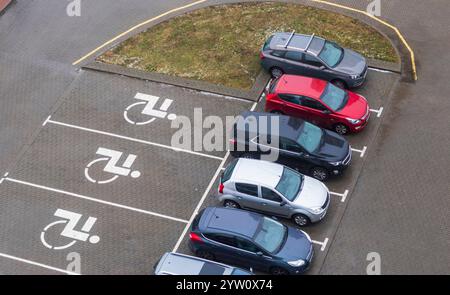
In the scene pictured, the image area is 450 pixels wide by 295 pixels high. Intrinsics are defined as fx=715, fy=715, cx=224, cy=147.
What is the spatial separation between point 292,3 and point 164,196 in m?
12.8

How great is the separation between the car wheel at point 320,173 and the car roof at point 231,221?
3.35 m

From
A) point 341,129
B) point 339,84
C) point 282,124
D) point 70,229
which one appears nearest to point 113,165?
point 70,229

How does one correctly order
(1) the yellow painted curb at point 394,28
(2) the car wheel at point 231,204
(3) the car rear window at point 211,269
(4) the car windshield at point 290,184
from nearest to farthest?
1. (3) the car rear window at point 211,269
2. (4) the car windshield at point 290,184
3. (2) the car wheel at point 231,204
4. (1) the yellow painted curb at point 394,28

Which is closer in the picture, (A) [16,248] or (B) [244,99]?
(A) [16,248]

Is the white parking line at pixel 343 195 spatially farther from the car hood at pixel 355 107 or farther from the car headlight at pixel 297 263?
the car headlight at pixel 297 263

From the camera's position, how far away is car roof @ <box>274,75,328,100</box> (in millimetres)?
26078

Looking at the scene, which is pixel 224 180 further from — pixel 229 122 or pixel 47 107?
pixel 47 107

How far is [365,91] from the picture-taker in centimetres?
2822

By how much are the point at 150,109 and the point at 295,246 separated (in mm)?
8980

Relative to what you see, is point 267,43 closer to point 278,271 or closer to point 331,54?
point 331,54

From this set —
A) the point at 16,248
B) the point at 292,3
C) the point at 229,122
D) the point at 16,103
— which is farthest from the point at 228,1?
the point at 16,248

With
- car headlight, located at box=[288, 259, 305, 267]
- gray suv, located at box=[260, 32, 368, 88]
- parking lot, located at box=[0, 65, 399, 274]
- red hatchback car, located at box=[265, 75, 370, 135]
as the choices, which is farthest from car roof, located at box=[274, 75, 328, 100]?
car headlight, located at box=[288, 259, 305, 267]

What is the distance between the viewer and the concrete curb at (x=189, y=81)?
28.2 metres

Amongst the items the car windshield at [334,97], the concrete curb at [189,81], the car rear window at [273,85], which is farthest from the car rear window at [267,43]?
the car windshield at [334,97]
